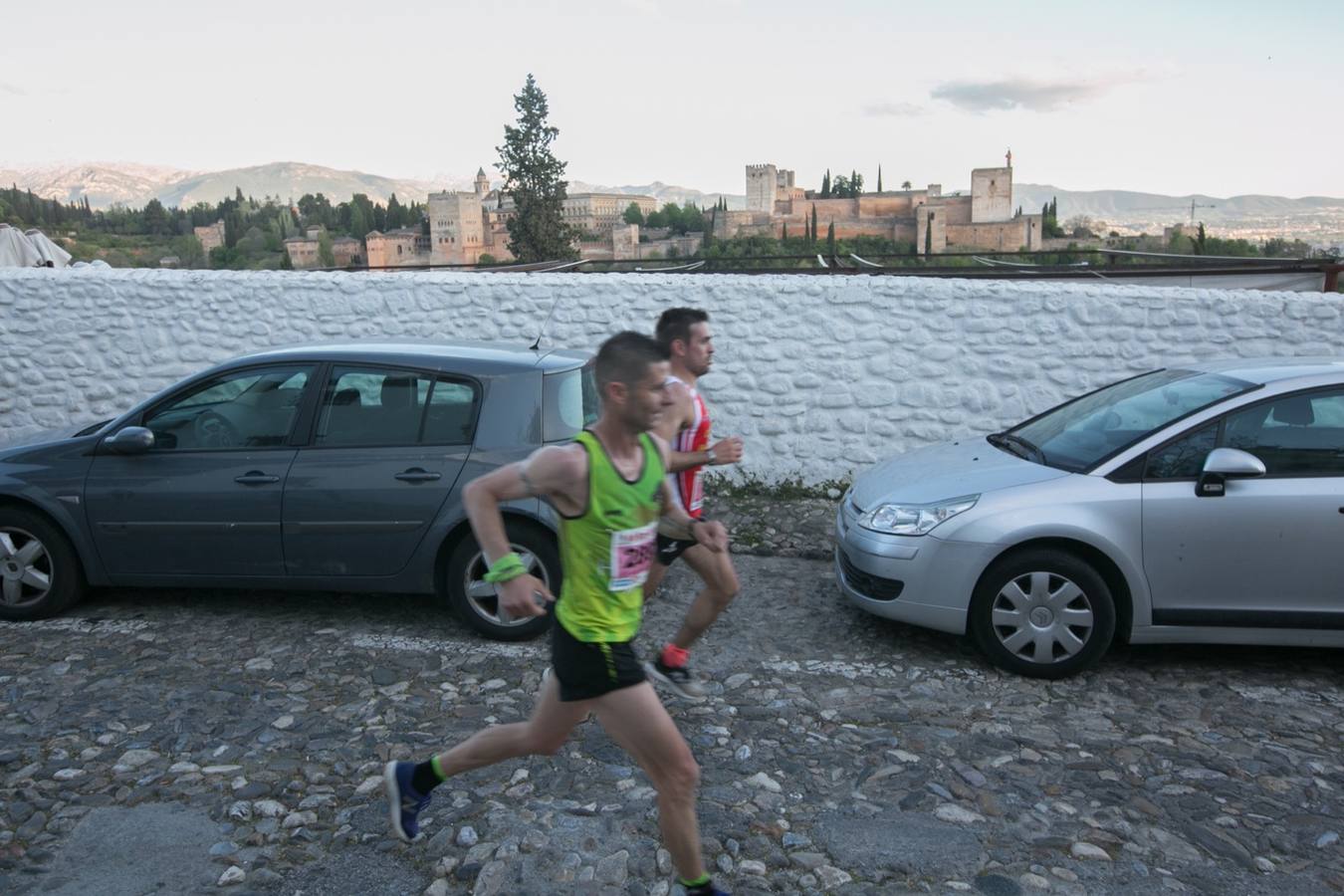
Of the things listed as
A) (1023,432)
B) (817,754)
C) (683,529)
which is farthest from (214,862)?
(1023,432)

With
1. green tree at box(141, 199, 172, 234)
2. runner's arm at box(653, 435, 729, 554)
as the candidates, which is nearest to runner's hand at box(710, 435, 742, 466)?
runner's arm at box(653, 435, 729, 554)

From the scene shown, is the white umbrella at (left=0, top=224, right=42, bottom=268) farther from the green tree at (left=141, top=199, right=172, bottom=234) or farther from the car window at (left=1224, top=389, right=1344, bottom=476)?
the green tree at (left=141, top=199, right=172, bottom=234)

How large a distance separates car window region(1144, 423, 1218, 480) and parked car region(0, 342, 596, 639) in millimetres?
2822

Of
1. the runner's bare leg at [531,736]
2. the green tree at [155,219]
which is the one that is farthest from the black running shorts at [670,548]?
the green tree at [155,219]

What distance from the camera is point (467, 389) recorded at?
5500 mm

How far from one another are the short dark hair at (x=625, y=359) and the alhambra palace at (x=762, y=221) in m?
83.4

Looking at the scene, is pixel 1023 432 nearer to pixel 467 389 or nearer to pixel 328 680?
pixel 467 389

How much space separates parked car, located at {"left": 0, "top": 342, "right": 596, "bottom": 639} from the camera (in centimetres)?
539

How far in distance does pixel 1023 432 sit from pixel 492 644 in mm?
3200

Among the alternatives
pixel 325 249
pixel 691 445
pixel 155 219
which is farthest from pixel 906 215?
pixel 691 445

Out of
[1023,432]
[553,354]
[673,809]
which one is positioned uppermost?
[553,354]

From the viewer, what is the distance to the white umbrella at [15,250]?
12.0m

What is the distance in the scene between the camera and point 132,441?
18.3 feet

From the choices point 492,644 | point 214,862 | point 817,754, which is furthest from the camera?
point 492,644
